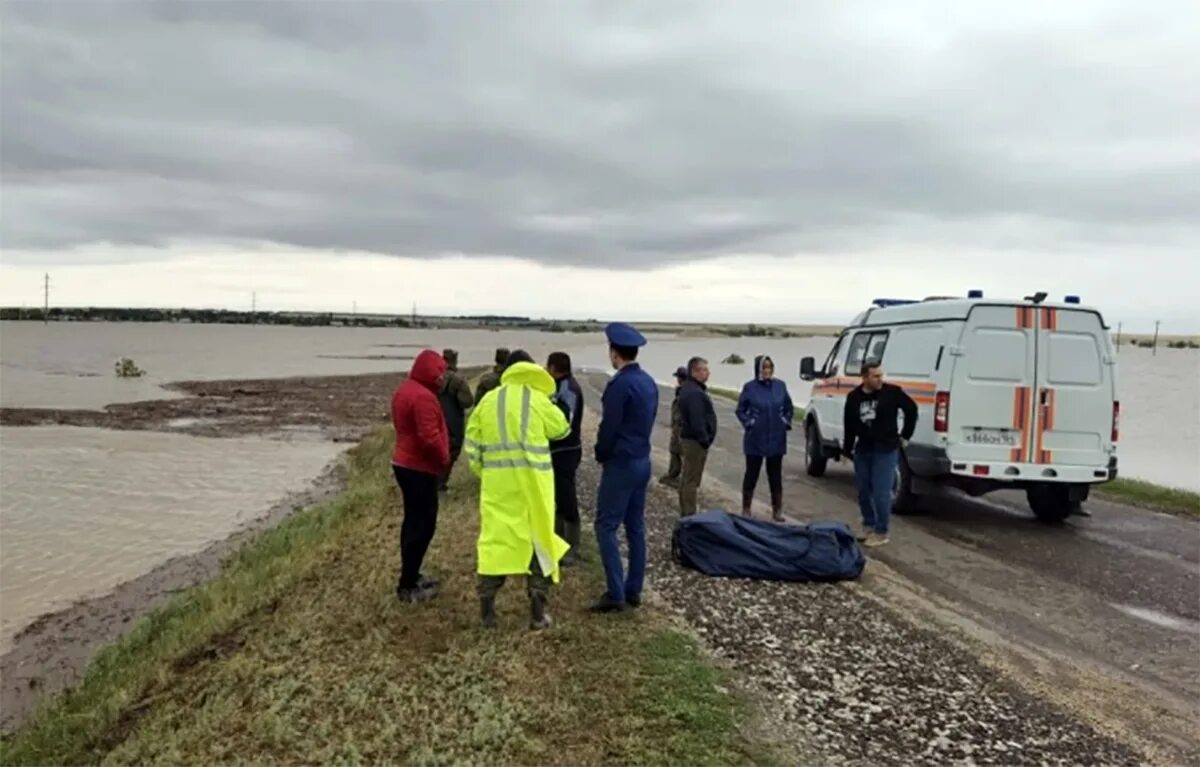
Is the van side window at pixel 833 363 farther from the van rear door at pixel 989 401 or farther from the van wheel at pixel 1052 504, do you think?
the van rear door at pixel 989 401

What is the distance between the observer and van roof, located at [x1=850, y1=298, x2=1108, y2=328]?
38.0 ft

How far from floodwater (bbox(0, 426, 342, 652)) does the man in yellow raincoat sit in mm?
6763

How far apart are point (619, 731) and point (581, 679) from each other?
0.69m

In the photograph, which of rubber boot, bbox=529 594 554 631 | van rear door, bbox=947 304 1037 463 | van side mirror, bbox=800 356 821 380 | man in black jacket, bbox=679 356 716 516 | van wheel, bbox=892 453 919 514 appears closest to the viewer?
rubber boot, bbox=529 594 554 631

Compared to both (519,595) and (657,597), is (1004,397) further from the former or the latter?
(519,595)

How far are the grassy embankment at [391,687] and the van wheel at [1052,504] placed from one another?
273 inches

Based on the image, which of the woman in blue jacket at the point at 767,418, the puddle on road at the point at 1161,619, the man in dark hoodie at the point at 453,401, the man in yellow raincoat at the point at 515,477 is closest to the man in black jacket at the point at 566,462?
the man in yellow raincoat at the point at 515,477

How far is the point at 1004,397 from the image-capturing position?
1139 cm

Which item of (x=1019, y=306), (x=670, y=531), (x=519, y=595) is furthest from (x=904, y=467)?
(x=519, y=595)

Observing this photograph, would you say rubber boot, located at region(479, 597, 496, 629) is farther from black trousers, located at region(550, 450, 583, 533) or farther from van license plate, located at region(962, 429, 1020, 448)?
van license plate, located at region(962, 429, 1020, 448)

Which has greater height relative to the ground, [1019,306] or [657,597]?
[1019,306]

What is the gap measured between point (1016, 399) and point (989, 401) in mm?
317

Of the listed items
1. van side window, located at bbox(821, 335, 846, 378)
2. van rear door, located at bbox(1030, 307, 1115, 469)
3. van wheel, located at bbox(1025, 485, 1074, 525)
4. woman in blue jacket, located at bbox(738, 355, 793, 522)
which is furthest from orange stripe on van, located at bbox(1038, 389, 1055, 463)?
van side window, located at bbox(821, 335, 846, 378)

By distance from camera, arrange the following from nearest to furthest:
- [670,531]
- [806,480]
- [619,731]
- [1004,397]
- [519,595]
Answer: [619,731] → [519,595] → [670,531] → [1004,397] → [806,480]
